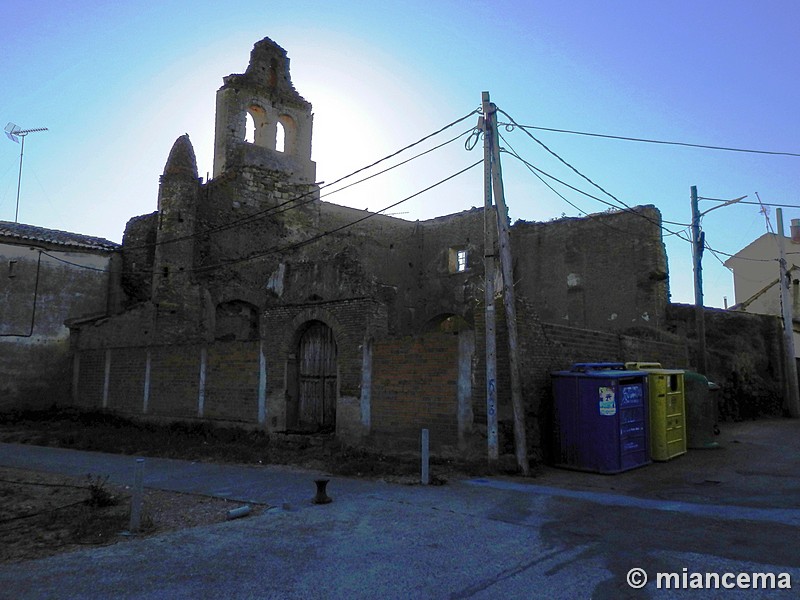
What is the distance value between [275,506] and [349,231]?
18083 mm

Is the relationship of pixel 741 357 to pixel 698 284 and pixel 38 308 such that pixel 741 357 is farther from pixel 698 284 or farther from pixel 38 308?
pixel 38 308

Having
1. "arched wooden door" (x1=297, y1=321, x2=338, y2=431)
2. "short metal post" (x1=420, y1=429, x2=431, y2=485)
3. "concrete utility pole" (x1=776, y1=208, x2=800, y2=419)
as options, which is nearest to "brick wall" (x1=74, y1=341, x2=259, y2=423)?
"arched wooden door" (x1=297, y1=321, x2=338, y2=431)

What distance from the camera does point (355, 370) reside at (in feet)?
40.3

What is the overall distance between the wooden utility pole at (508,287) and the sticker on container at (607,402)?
133cm

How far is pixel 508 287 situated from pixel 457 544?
17.9 feet

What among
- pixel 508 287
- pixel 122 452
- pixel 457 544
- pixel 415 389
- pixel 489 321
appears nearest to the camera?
pixel 457 544

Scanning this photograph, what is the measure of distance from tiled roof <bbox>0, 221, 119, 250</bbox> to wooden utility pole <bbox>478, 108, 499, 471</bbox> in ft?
55.6

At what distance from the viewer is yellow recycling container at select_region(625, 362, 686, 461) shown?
37.1 feet

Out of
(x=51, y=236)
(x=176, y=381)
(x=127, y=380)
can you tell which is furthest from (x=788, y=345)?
(x=51, y=236)

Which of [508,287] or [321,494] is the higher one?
[508,287]

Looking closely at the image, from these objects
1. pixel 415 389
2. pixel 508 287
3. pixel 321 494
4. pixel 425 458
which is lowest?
pixel 321 494

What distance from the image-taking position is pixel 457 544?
5.92 metres

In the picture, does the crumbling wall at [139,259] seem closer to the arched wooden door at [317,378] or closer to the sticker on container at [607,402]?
the arched wooden door at [317,378]

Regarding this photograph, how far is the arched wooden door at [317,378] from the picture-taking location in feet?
43.8
